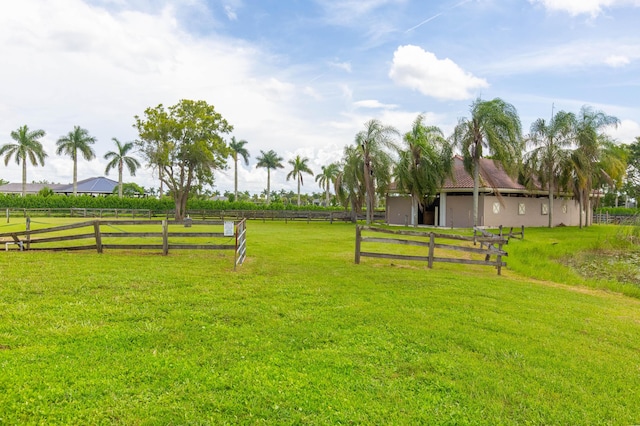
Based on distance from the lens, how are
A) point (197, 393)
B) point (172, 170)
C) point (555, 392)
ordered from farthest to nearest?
1. point (172, 170)
2. point (555, 392)
3. point (197, 393)

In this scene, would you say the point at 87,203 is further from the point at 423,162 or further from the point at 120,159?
the point at 423,162

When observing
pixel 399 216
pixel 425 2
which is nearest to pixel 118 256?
pixel 425 2

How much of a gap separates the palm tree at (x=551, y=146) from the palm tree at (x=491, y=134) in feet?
14.3

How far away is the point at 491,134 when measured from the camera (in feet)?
77.0

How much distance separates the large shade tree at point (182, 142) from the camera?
31.4m

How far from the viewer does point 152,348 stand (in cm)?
404

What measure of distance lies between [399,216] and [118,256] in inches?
918

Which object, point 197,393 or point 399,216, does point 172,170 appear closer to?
point 399,216

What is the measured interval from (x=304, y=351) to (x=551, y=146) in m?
29.9

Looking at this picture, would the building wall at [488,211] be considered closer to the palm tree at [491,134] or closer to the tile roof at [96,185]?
the palm tree at [491,134]

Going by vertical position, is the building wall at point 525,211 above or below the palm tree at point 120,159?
below

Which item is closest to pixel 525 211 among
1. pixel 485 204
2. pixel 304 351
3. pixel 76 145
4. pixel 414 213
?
pixel 485 204

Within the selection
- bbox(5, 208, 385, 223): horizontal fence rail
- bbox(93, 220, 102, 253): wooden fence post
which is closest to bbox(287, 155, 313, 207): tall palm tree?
bbox(5, 208, 385, 223): horizontal fence rail

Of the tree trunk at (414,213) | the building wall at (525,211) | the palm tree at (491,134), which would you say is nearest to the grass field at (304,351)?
the palm tree at (491,134)
